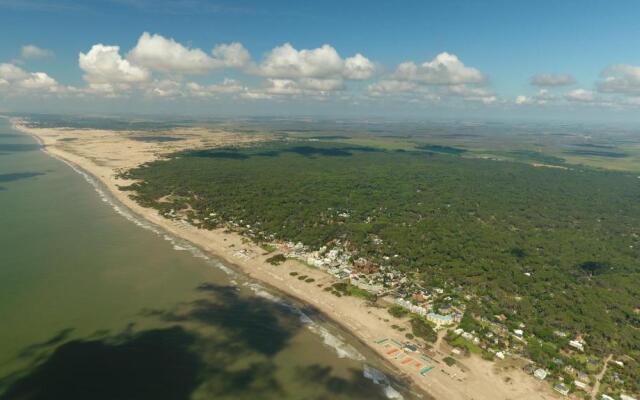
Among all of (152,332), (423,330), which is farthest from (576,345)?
(152,332)

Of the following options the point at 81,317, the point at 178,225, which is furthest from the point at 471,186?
the point at 81,317

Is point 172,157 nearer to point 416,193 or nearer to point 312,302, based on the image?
point 416,193

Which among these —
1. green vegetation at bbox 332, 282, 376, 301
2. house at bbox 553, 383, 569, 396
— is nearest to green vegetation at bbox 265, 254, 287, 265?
green vegetation at bbox 332, 282, 376, 301

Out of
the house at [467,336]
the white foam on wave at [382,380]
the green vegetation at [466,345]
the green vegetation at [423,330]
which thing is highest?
the green vegetation at [423,330]

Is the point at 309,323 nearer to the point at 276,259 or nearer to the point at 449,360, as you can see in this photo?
the point at 449,360

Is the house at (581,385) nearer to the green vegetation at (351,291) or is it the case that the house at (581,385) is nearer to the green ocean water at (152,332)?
the green ocean water at (152,332)

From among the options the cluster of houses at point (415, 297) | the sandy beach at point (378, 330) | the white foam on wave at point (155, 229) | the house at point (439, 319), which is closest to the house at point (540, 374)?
the cluster of houses at point (415, 297)

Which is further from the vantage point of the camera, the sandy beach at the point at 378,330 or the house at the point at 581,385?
the house at the point at 581,385
